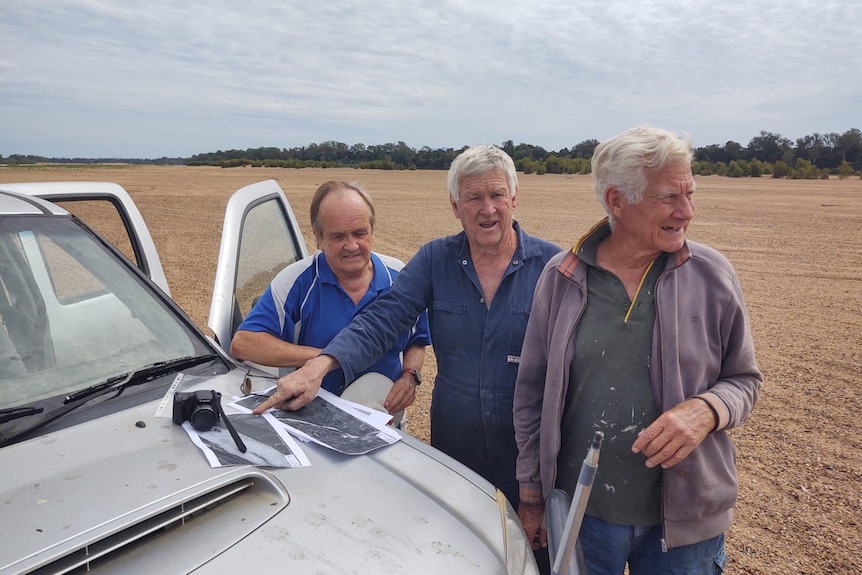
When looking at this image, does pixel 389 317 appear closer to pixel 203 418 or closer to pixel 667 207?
pixel 203 418

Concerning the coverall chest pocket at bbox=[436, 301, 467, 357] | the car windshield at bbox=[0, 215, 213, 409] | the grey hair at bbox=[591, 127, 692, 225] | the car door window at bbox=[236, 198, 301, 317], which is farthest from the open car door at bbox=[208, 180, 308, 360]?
the grey hair at bbox=[591, 127, 692, 225]

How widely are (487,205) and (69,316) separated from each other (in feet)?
5.30

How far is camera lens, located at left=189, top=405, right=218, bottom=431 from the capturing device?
181 centimetres

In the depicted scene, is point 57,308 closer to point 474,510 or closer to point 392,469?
point 392,469

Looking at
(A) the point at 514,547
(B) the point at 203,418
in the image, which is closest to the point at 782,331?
(A) the point at 514,547

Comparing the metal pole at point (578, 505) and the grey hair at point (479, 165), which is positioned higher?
the grey hair at point (479, 165)

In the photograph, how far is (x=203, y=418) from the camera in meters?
1.82

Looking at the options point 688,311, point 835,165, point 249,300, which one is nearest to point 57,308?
point 249,300

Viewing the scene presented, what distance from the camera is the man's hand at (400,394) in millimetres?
2648

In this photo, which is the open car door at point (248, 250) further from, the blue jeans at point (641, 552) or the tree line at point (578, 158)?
the tree line at point (578, 158)

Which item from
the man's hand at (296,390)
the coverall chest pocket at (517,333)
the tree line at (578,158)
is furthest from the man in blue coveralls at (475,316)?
the tree line at (578,158)

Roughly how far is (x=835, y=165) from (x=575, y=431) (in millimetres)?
56789

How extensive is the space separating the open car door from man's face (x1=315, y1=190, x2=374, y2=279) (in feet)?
1.69

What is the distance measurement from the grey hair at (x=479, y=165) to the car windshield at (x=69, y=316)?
117cm
